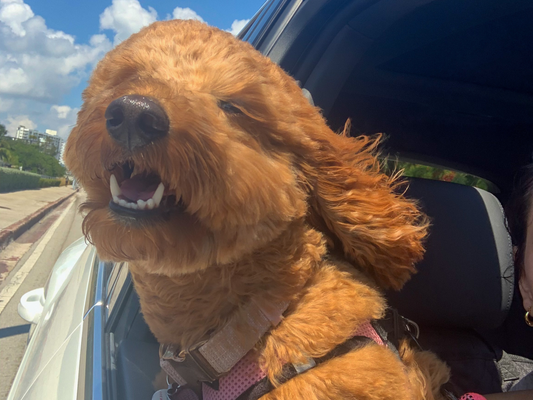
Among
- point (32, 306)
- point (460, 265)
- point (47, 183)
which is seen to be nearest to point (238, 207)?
point (460, 265)

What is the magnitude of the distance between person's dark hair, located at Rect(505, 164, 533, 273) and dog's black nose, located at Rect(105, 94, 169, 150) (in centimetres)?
180

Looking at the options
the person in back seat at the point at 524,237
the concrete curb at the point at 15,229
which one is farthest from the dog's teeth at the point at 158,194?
the concrete curb at the point at 15,229

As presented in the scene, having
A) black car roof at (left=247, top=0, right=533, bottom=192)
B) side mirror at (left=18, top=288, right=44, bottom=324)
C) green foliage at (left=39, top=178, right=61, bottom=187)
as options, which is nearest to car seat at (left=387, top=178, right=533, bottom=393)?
black car roof at (left=247, top=0, right=533, bottom=192)

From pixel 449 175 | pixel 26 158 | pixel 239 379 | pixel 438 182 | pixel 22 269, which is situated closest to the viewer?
pixel 239 379

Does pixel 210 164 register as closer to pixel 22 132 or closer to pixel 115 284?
pixel 115 284

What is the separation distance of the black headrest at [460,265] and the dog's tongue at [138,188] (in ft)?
4.75

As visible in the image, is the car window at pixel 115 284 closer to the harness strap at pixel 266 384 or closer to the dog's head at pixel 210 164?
the dog's head at pixel 210 164

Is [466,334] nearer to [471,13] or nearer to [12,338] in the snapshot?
[471,13]

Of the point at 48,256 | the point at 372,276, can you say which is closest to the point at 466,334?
the point at 372,276

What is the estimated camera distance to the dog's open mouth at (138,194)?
1.17 meters

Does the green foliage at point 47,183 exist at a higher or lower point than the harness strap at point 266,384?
lower

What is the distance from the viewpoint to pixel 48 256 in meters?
11.1

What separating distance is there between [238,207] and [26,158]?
99816 mm

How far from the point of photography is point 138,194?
3.98 ft
